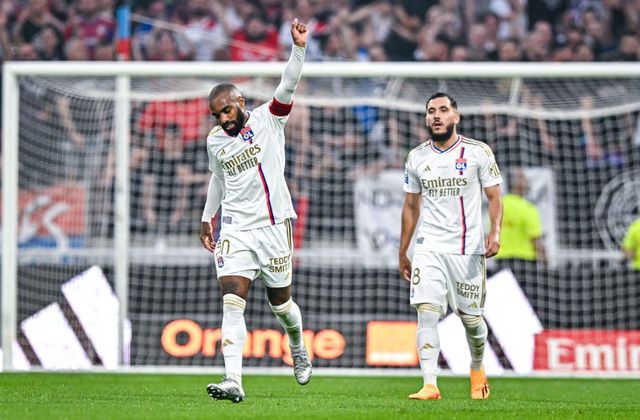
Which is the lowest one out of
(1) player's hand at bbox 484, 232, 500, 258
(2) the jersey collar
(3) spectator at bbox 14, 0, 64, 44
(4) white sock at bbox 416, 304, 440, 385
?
(4) white sock at bbox 416, 304, 440, 385

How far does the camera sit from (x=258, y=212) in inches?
357

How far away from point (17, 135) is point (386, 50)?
618 cm

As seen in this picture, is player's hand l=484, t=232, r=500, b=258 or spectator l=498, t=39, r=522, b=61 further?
spectator l=498, t=39, r=522, b=61

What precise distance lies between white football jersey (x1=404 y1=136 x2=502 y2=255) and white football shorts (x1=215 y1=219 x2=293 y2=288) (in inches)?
46.4

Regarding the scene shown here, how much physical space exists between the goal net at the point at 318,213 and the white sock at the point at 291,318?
471cm

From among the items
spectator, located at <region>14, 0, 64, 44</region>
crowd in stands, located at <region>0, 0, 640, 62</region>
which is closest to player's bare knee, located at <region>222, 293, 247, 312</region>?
crowd in stands, located at <region>0, 0, 640, 62</region>

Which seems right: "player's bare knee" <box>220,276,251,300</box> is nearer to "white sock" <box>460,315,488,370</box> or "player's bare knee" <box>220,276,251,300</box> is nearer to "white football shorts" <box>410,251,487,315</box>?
"white football shorts" <box>410,251,487,315</box>

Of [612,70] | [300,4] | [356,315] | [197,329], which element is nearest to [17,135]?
[197,329]

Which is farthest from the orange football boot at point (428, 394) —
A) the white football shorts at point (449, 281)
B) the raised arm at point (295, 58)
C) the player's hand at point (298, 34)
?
the player's hand at point (298, 34)

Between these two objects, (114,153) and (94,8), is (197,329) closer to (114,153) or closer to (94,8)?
(114,153)

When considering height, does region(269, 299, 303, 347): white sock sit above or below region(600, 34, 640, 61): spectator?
below

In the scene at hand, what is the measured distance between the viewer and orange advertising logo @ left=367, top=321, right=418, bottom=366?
46.9 ft

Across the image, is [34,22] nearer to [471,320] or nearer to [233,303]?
[471,320]

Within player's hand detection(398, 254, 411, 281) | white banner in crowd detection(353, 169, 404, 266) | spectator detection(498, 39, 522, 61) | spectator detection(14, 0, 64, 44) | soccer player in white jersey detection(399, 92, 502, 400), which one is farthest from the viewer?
spectator detection(14, 0, 64, 44)
